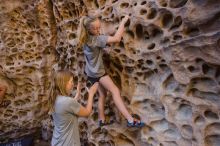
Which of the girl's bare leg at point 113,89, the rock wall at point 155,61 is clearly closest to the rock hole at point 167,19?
the rock wall at point 155,61

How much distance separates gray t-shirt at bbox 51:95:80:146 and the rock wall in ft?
1.99

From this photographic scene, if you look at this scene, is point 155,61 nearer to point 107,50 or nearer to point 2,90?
point 107,50

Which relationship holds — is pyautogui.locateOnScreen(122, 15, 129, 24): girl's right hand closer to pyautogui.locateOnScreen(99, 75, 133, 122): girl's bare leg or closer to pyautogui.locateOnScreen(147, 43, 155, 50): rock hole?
pyautogui.locateOnScreen(147, 43, 155, 50): rock hole

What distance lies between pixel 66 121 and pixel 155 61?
0.84 m

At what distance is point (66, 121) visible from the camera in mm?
2516

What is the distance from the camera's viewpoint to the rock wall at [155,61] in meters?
2.38

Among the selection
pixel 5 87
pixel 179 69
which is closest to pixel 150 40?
pixel 179 69

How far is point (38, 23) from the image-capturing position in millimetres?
4449

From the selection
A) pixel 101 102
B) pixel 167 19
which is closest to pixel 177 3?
pixel 167 19

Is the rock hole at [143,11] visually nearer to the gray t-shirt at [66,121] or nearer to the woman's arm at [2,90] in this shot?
the gray t-shirt at [66,121]

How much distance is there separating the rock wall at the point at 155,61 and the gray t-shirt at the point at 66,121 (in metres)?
0.61

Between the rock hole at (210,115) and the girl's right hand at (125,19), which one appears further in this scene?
the girl's right hand at (125,19)

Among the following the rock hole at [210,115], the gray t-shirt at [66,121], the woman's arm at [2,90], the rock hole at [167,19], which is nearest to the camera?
the rock hole at [210,115]

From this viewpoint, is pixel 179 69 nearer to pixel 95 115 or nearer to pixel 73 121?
pixel 73 121
